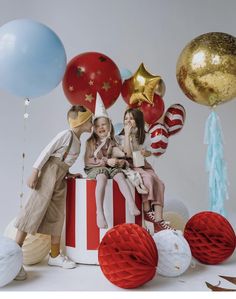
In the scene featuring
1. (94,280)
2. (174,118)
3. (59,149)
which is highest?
(174,118)

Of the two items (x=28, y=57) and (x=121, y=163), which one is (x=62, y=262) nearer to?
(x=121, y=163)

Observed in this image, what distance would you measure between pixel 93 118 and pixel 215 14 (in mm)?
1691

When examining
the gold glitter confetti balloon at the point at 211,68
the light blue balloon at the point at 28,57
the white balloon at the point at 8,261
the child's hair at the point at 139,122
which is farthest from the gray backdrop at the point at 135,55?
the white balloon at the point at 8,261

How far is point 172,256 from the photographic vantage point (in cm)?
125

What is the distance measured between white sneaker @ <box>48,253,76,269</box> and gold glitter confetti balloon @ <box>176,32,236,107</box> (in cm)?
86

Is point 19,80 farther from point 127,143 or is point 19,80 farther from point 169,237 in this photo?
point 169,237

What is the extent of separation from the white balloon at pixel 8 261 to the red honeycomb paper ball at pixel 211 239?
1.93 feet

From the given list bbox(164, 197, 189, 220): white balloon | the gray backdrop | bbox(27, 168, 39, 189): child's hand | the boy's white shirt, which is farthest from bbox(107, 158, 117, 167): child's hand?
the gray backdrop

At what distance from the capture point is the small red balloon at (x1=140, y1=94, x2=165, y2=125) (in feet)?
6.07

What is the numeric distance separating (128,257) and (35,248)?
0.46 m

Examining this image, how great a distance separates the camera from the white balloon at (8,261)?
45.6 inches

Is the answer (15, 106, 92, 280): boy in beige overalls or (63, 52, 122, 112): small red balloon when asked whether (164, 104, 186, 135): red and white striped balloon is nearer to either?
(63, 52, 122, 112): small red balloon

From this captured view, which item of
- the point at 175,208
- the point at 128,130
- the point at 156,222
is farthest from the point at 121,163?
the point at 175,208

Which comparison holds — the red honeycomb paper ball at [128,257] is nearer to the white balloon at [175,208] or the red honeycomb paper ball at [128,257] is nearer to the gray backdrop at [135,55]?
the white balloon at [175,208]
